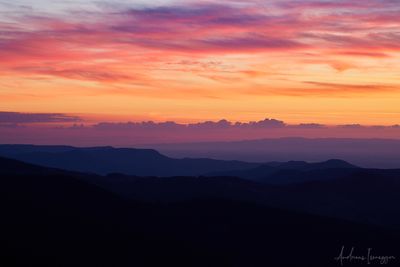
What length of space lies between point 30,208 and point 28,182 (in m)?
17.5

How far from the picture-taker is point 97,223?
10138cm

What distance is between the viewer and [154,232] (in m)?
110

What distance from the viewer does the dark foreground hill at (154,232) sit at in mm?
88500

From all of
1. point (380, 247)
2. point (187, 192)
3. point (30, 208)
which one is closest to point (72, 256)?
point (30, 208)

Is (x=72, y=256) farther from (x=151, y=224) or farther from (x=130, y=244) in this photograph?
(x=151, y=224)
